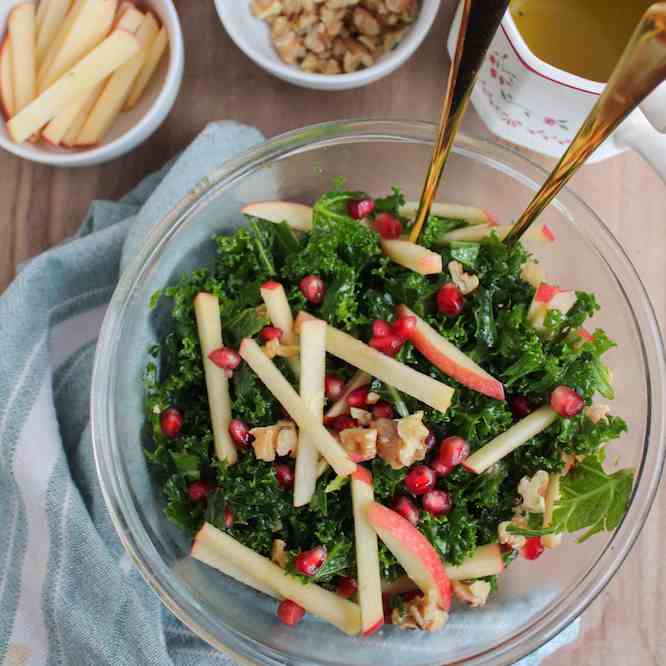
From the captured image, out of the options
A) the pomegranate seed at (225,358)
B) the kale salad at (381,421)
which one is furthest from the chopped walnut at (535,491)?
the pomegranate seed at (225,358)

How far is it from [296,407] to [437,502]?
0.37 meters

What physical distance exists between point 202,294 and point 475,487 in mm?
740

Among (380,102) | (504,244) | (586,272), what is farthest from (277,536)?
(380,102)

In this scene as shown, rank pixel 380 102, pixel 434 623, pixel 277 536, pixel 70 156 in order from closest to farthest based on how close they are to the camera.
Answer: pixel 434 623 → pixel 277 536 → pixel 70 156 → pixel 380 102

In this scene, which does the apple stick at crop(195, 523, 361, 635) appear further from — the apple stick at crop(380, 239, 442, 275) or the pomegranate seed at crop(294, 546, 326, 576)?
the apple stick at crop(380, 239, 442, 275)

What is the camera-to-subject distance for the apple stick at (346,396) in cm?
177

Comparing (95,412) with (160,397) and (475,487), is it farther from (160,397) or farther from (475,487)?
(475,487)

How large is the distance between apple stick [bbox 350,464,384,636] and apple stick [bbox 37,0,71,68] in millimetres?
1391

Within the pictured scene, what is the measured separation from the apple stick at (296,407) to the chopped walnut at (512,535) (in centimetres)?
→ 36

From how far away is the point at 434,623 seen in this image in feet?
5.54

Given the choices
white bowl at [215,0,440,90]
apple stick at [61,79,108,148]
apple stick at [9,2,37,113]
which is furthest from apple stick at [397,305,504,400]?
apple stick at [9,2,37,113]

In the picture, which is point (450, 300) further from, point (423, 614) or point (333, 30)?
point (333, 30)

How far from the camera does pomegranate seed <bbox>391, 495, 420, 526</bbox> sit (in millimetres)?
1731

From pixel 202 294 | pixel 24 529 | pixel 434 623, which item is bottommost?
pixel 24 529
